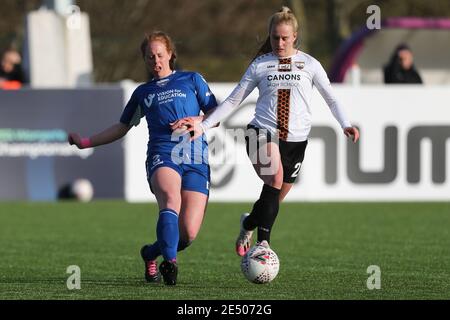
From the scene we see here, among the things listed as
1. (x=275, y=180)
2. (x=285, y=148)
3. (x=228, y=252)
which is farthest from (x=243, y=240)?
(x=228, y=252)

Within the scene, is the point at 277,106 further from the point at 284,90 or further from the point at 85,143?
the point at 85,143

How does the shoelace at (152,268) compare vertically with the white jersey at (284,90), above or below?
below

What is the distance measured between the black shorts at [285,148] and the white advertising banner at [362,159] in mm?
8663

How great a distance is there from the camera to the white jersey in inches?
358

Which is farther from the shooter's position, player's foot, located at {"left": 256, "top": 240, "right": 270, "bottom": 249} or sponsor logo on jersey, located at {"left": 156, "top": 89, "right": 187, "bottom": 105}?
sponsor logo on jersey, located at {"left": 156, "top": 89, "right": 187, "bottom": 105}

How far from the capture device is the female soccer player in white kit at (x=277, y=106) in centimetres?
908

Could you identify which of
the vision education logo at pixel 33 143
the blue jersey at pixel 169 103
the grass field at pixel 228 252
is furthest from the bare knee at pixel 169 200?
the vision education logo at pixel 33 143

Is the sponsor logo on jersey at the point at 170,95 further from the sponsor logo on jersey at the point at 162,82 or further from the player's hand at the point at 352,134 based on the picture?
the player's hand at the point at 352,134

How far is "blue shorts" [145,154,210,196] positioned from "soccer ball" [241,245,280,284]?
67 centimetres

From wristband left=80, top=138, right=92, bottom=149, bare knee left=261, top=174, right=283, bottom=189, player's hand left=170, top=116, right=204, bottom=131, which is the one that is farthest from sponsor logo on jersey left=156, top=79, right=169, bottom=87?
bare knee left=261, top=174, right=283, bottom=189

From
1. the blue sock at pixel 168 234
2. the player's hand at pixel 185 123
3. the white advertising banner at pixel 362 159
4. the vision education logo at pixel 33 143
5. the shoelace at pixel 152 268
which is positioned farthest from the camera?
the white advertising banner at pixel 362 159

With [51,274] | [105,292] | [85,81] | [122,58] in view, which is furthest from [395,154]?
[122,58]

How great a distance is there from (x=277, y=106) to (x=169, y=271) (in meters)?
1.47

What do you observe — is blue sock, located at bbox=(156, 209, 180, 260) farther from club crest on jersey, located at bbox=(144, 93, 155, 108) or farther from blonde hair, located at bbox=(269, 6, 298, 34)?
blonde hair, located at bbox=(269, 6, 298, 34)
